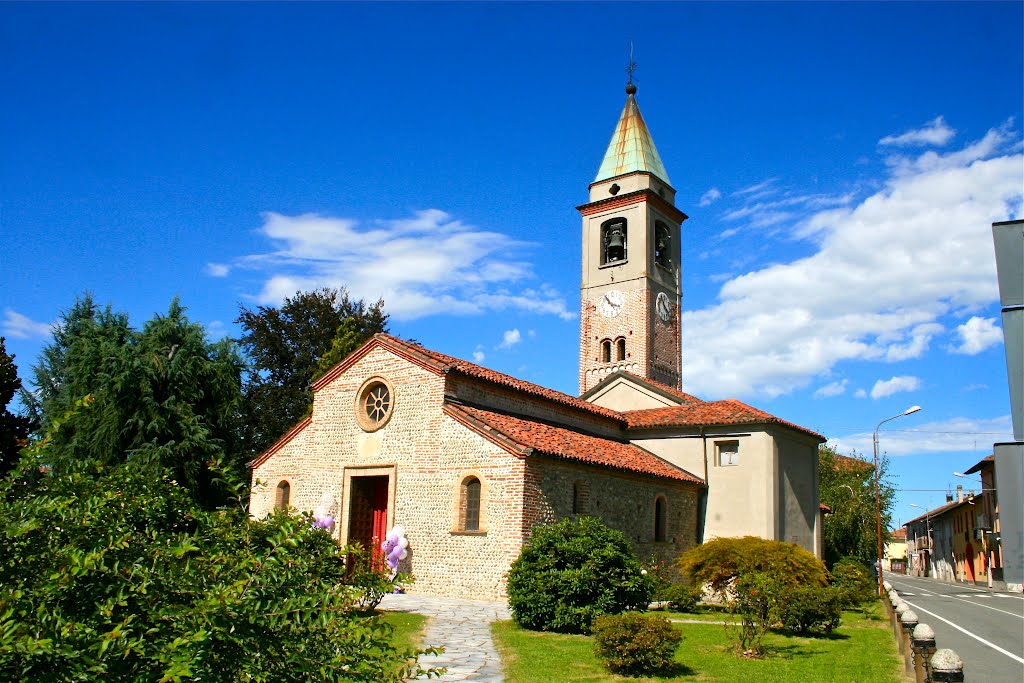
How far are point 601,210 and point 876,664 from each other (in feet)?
95.7

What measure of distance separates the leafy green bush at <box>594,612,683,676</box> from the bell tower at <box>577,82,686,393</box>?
82.5ft

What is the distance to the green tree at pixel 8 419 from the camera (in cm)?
2223

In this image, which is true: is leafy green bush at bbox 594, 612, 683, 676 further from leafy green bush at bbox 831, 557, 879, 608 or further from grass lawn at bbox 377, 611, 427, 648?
leafy green bush at bbox 831, 557, 879, 608

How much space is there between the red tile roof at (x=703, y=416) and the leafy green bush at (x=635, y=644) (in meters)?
16.4

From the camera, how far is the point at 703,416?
1101 inches

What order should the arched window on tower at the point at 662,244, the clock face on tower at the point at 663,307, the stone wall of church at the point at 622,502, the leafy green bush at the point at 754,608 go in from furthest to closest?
1. the arched window on tower at the point at 662,244
2. the clock face on tower at the point at 663,307
3. the stone wall of church at the point at 622,502
4. the leafy green bush at the point at 754,608

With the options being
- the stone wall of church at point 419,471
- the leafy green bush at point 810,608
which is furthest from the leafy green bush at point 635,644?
the stone wall of church at point 419,471

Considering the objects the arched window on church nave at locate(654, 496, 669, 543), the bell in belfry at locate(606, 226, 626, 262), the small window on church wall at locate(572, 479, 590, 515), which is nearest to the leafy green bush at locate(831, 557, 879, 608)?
the arched window on church nave at locate(654, 496, 669, 543)

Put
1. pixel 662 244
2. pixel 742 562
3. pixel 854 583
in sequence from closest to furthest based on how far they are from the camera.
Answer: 1. pixel 742 562
2. pixel 854 583
3. pixel 662 244

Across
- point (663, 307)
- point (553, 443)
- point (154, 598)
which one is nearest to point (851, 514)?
point (663, 307)

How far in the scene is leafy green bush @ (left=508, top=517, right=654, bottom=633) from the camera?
14.9 meters

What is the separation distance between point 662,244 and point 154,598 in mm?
36712

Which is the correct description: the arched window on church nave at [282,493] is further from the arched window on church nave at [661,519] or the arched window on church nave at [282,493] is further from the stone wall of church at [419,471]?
the arched window on church nave at [661,519]

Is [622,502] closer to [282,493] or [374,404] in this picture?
[374,404]
